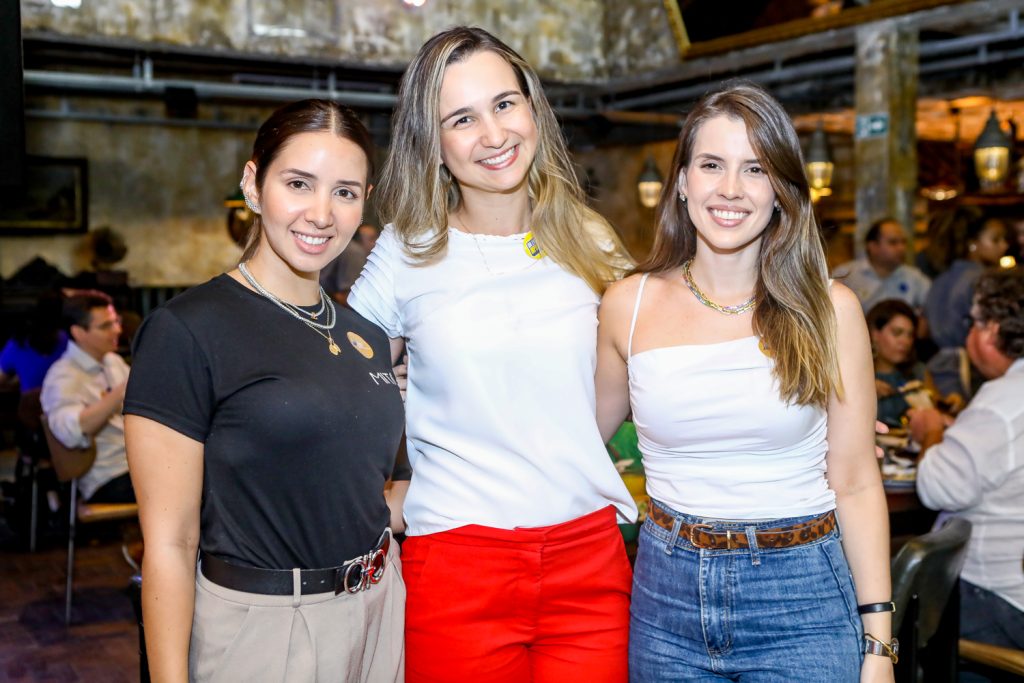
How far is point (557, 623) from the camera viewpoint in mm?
1960

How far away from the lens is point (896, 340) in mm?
5160

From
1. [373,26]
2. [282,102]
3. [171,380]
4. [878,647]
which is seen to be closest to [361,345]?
[171,380]

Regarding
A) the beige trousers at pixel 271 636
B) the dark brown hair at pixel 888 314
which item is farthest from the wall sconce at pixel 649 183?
the beige trousers at pixel 271 636

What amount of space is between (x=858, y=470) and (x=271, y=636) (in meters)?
1.13

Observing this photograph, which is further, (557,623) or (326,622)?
(557,623)

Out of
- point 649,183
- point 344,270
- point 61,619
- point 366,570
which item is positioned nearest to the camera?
point 366,570

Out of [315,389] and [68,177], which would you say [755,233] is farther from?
[68,177]

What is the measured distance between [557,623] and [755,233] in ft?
2.74

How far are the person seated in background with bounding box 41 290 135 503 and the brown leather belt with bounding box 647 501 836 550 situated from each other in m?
3.64

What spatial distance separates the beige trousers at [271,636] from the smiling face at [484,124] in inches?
34.2

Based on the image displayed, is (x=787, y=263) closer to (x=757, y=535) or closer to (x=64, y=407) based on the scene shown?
(x=757, y=535)

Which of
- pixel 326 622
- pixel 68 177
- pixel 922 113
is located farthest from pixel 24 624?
pixel 922 113

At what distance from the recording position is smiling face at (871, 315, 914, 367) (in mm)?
5152

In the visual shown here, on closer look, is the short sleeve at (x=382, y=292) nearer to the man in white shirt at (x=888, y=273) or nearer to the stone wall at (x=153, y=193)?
the man in white shirt at (x=888, y=273)
